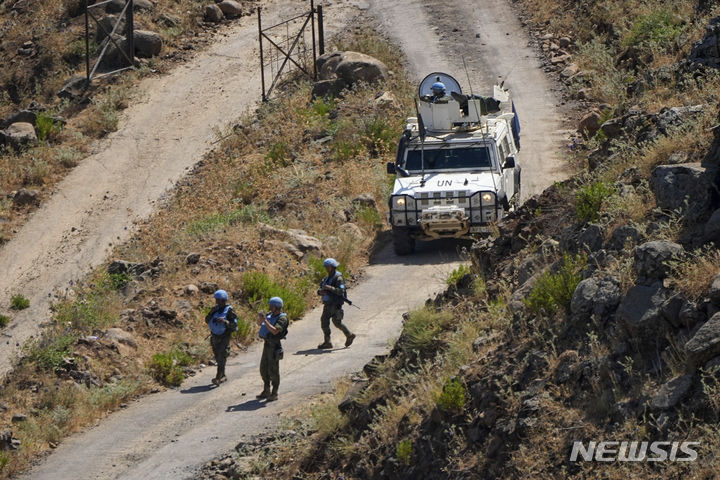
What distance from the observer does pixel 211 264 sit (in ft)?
59.6

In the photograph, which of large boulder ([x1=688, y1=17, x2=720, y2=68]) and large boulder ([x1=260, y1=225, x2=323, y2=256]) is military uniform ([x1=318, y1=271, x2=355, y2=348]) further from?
large boulder ([x1=688, y1=17, x2=720, y2=68])

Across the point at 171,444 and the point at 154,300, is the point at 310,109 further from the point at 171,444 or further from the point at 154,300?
the point at 171,444

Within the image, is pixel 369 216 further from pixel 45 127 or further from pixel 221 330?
pixel 45 127

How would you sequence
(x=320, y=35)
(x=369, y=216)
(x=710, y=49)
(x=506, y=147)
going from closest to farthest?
(x=710, y=49), (x=506, y=147), (x=369, y=216), (x=320, y=35)

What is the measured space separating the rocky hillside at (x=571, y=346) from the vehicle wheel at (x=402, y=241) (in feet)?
18.8

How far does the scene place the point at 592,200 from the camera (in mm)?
10828

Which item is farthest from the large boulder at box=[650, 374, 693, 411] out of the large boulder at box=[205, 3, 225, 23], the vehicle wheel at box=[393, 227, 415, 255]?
the large boulder at box=[205, 3, 225, 23]

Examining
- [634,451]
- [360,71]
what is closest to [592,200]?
[634,451]

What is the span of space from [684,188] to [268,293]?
354 inches

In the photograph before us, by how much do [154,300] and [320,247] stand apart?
3.72 m

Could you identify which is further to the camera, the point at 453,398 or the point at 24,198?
the point at 24,198

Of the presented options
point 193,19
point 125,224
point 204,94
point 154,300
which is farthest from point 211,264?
point 193,19

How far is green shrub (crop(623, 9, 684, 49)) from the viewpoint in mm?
24062

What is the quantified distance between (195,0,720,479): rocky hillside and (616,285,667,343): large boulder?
12mm
